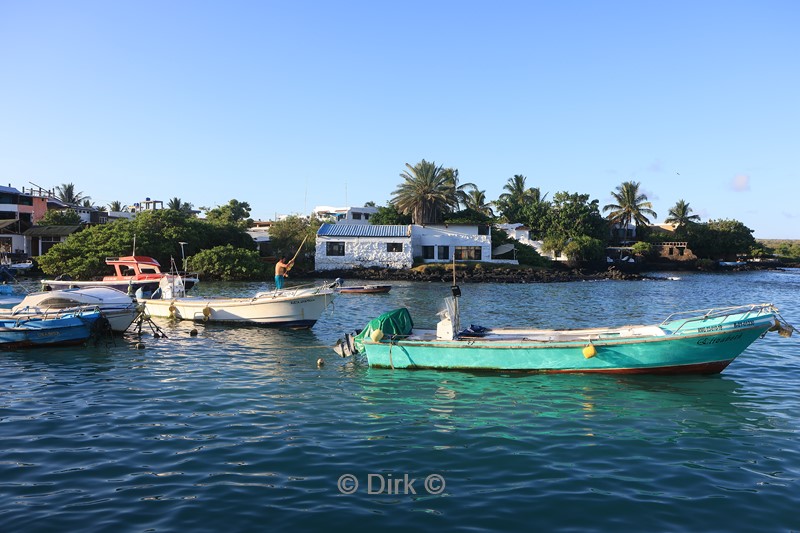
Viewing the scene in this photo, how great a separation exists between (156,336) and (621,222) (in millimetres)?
84466

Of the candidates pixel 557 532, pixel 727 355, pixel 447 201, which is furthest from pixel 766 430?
pixel 447 201

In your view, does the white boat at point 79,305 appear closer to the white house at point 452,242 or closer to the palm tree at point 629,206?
the white house at point 452,242

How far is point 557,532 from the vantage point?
281 inches

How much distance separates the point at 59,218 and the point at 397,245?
40346 millimetres


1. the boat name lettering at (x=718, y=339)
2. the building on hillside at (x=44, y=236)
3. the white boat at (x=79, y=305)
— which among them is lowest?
the boat name lettering at (x=718, y=339)

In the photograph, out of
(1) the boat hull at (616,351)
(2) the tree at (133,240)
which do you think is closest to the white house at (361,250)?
(2) the tree at (133,240)

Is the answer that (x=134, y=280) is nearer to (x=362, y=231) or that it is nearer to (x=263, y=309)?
(x=263, y=309)

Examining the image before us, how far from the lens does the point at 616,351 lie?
1460cm

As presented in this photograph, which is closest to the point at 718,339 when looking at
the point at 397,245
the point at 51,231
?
the point at 397,245

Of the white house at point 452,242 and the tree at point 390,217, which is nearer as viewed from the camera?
the white house at point 452,242

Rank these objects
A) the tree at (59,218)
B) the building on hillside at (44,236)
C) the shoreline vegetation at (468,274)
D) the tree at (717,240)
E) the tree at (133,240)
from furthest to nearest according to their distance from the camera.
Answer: the tree at (717,240), the tree at (59,218), the building on hillside at (44,236), the shoreline vegetation at (468,274), the tree at (133,240)

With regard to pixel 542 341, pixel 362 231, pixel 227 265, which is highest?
pixel 362 231

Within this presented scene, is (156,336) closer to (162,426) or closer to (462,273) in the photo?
(162,426)

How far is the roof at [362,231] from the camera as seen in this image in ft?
199
